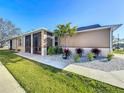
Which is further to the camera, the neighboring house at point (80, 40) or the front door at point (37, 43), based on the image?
the front door at point (37, 43)

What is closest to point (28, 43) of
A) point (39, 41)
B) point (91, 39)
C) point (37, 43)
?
point (37, 43)

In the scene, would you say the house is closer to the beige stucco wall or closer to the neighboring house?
the neighboring house

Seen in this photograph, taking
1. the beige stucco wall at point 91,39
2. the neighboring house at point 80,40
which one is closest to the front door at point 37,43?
the neighboring house at point 80,40

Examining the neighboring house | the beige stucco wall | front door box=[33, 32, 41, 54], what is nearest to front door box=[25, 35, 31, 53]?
the neighboring house

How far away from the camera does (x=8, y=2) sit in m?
18.3

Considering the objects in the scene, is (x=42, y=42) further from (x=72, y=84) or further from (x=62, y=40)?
(x=72, y=84)

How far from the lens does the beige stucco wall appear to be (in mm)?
12602

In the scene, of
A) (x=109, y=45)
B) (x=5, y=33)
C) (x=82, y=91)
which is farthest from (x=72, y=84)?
(x=5, y=33)

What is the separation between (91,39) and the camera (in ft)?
45.4

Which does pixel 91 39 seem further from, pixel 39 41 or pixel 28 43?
pixel 28 43

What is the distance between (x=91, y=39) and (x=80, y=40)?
184 cm

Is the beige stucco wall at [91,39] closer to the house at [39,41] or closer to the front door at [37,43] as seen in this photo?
the house at [39,41]

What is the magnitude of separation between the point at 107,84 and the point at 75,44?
11317 millimetres

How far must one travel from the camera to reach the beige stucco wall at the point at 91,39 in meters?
12.6
